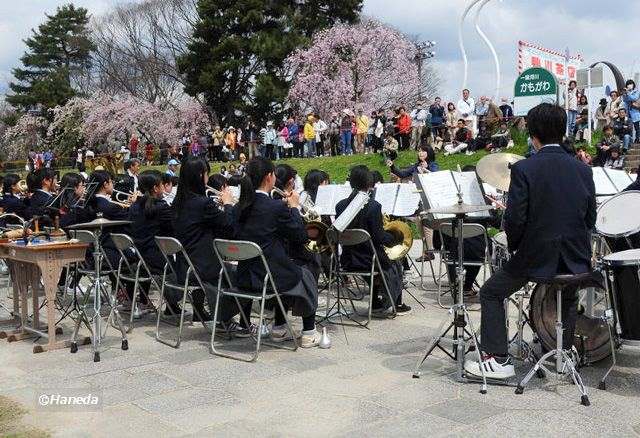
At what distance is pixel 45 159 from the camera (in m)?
40.9

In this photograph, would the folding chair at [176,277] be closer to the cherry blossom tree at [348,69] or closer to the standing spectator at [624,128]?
the standing spectator at [624,128]

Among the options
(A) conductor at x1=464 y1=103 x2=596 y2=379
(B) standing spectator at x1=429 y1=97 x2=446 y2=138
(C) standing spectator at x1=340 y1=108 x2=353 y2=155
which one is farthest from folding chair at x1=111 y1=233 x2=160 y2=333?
(C) standing spectator at x1=340 y1=108 x2=353 y2=155

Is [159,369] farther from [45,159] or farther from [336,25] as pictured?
[45,159]

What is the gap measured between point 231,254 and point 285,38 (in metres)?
33.5

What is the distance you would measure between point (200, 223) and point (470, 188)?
253 cm

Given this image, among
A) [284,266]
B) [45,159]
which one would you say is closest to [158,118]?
[45,159]

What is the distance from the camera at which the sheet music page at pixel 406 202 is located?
842cm

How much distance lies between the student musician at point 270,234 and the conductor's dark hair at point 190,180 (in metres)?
0.63

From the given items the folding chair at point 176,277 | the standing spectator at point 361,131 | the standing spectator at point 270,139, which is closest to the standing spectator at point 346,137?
the standing spectator at point 361,131

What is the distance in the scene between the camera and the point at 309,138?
26.5 m

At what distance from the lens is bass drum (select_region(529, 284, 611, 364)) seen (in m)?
5.30

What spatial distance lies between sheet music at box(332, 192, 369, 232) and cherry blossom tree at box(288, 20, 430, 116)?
29.5m

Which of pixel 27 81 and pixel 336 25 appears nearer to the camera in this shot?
pixel 336 25

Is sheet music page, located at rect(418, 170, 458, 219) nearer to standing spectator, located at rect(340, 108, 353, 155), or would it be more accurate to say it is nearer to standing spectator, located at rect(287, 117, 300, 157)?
standing spectator, located at rect(340, 108, 353, 155)
